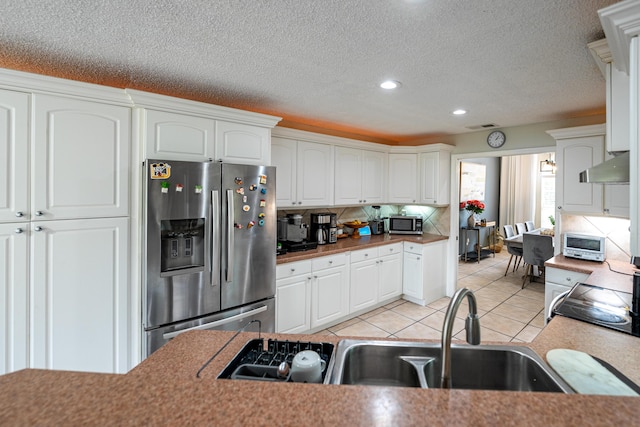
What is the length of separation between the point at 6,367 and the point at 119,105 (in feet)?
5.95

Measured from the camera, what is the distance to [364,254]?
358cm

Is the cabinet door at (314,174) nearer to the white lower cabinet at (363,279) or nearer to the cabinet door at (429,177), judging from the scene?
the white lower cabinet at (363,279)

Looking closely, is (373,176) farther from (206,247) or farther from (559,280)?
(206,247)

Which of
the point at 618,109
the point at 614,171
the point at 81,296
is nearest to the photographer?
the point at 614,171

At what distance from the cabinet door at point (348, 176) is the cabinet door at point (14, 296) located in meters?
2.85

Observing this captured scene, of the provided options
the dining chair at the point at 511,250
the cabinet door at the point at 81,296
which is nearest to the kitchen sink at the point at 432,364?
the cabinet door at the point at 81,296

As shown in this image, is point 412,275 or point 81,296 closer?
point 81,296

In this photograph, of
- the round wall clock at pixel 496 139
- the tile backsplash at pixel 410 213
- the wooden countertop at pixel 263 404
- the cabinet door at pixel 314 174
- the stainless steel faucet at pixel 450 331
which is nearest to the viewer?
the wooden countertop at pixel 263 404

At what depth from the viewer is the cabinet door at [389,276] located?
3807 mm

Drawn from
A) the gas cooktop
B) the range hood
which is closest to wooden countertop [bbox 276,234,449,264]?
the gas cooktop

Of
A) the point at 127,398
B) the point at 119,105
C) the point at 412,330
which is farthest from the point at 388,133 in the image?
the point at 127,398

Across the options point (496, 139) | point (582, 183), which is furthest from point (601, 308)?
point (496, 139)

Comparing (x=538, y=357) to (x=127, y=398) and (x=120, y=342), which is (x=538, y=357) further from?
(x=120, y=342)

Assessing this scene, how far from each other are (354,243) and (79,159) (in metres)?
2.76
